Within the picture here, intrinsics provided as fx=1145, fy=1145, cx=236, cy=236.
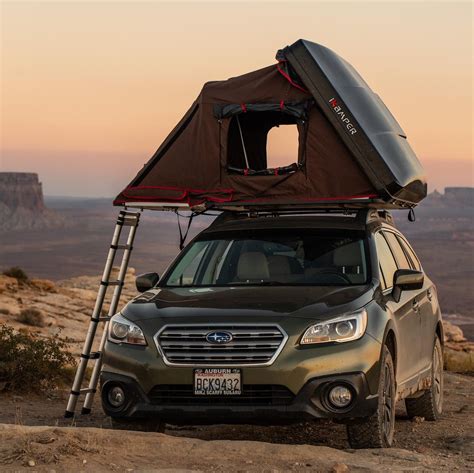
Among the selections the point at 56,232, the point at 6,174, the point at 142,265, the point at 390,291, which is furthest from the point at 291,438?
the point at 6,174

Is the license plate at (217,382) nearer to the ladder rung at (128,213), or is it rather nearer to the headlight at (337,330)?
the headlight at (337,330)

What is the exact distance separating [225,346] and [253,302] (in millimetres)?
555

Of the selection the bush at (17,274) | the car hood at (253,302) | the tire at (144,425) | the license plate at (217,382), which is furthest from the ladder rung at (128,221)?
the bush at (17,274)

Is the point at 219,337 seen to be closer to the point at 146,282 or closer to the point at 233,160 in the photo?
the point at 146,282

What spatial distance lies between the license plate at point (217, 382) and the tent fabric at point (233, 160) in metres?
2.75

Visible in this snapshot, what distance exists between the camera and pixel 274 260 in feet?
33.3

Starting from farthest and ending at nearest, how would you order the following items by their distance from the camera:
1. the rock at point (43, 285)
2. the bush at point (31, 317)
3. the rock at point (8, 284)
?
the rock at point (43, 285) → the rock at point (8, 284) → the bush at point (31, 317)

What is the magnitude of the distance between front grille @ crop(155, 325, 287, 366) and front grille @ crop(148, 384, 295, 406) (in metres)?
0.19

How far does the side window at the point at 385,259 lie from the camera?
1012cm

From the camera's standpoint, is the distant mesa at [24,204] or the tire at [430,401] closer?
the tire at [430,401]

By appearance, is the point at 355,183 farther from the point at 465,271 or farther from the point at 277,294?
the point at 465,271

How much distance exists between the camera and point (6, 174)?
18438 cm

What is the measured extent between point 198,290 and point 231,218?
1617 mm

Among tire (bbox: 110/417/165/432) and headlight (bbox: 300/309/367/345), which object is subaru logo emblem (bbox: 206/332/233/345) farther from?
tire (bbox: 110/417/165/432)
